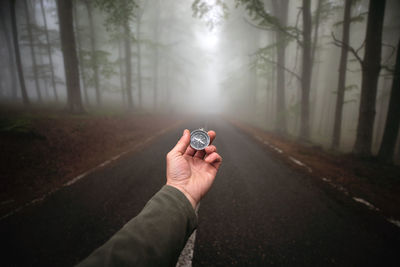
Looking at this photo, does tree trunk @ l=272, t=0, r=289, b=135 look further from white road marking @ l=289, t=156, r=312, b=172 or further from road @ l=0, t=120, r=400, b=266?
road @ l=0, t=120, r=400, b=266


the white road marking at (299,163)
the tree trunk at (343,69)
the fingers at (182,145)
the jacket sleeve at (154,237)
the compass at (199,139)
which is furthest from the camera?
the tree trunk at (343,69)

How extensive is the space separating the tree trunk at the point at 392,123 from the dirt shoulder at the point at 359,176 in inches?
21.0

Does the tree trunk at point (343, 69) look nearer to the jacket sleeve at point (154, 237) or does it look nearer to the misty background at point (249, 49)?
the misty background at point (249, 49)

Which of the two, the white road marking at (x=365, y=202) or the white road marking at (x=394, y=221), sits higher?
the white road marking at (x=394, y=221)

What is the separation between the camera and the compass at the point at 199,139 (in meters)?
2.45

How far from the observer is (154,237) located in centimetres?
112

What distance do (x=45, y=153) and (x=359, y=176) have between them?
9681 mm

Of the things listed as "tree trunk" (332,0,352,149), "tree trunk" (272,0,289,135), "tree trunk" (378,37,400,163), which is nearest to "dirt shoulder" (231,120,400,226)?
"tree trunk" (378,37,400,163)

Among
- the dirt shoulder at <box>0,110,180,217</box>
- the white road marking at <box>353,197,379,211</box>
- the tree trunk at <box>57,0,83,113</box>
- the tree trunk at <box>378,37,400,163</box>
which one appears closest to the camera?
the white road marking at <box>353,197,379,211</box>

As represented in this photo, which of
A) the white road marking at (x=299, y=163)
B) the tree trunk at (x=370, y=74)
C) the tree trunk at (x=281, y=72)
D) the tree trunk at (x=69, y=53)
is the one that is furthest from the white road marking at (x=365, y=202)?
the tree trunk at (x=69, y=53)

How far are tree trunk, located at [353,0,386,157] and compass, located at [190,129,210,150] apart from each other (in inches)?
283

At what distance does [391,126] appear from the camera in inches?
223

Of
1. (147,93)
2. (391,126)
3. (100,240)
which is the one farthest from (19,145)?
(147,93)

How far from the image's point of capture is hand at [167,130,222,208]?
6.20ft
